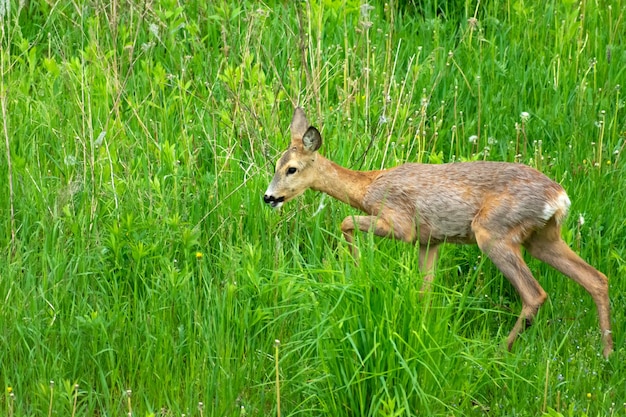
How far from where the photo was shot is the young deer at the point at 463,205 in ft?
20.8

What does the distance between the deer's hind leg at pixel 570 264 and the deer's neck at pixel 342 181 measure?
978 millimetres

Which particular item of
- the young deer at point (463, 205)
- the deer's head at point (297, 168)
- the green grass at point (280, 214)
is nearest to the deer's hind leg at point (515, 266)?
the young deer at point (463, 205)

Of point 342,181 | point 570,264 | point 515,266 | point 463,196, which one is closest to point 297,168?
point 342,181

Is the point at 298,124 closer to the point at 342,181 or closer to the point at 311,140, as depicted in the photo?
the point at 311,140

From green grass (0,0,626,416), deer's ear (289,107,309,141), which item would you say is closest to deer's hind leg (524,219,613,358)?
green grass (0,0,626,416)

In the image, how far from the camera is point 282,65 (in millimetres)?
8484

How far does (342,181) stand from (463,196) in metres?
0.71

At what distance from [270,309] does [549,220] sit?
1.71m

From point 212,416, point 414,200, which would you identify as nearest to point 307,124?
point 414,200

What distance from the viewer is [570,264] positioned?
6.47 metres

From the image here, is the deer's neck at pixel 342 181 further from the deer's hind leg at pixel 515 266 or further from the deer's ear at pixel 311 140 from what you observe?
the deer's hind leg at pixel 515 266

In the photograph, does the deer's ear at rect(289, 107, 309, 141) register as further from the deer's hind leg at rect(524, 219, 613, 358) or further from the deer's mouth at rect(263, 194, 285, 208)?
the deer's hind leg at rect(524, 219, 613, 358)

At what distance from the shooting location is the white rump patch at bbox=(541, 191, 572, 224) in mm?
6402

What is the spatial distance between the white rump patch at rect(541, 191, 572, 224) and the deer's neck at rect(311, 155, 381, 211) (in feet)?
3.43
